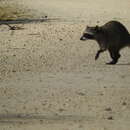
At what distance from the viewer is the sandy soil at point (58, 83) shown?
27.8 feet

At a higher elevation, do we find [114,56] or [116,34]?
[116,34]

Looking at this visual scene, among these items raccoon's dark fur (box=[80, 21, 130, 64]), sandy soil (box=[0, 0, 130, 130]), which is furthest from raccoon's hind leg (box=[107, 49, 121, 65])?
sandy soil (box=[0, 0, 130, 130])

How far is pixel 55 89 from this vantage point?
420 inches

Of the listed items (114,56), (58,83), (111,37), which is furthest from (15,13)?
(58,83)

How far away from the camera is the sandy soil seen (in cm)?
846

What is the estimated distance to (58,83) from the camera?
36.7 ft

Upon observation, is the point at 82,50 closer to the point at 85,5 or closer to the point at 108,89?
the point at 108,89

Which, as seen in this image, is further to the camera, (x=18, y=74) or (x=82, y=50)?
(x=82, y=50)

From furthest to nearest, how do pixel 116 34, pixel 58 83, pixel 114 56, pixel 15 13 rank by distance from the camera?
1. pixel 15 13
2. pixel 116 34
3. pixel 114 56
4. pixel 58 83

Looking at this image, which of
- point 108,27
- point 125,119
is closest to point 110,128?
point 125,119

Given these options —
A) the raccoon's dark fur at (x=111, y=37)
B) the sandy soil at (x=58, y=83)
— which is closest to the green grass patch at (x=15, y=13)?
the sandy soil at (x=58, y=83)

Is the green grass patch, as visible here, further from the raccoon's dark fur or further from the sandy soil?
the raccoon's dark fur

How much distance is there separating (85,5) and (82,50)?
14.7 meters

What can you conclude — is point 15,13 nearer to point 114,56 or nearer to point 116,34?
point 116,34
